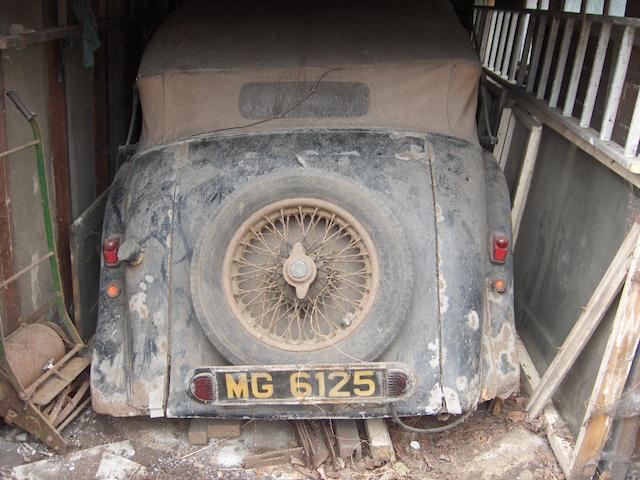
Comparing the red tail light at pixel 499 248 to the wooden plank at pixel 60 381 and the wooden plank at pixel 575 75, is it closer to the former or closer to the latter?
the wooden plank at pixel 575 75

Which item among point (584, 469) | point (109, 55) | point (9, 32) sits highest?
point (9, 32)

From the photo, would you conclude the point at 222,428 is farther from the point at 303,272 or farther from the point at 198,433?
the point at 303,272

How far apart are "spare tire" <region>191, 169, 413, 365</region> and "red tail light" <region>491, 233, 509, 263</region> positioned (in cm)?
63

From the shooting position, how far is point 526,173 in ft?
16.9

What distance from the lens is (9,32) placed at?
12.2 feet

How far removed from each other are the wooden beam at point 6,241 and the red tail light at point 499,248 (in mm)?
2771

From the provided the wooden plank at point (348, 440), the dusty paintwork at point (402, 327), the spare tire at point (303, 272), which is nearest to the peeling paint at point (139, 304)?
the dusty paintwork at point (402, 327)

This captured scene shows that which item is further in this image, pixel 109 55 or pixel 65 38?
pixel 109 55

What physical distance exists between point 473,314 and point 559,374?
25.9 inches

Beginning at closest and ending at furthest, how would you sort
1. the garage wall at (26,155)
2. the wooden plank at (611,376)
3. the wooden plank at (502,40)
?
1. the wooden plank at (611,376)
2. the garage wall at (26,155)
3. the wooden plank at (502,40)

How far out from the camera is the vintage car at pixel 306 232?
11.1 feet

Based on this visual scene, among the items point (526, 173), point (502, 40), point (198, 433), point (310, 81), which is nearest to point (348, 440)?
point (198, 433)

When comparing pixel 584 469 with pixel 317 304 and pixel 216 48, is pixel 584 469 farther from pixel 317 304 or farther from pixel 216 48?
pixel 216 48

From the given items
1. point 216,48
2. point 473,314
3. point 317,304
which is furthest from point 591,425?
point 216,48
